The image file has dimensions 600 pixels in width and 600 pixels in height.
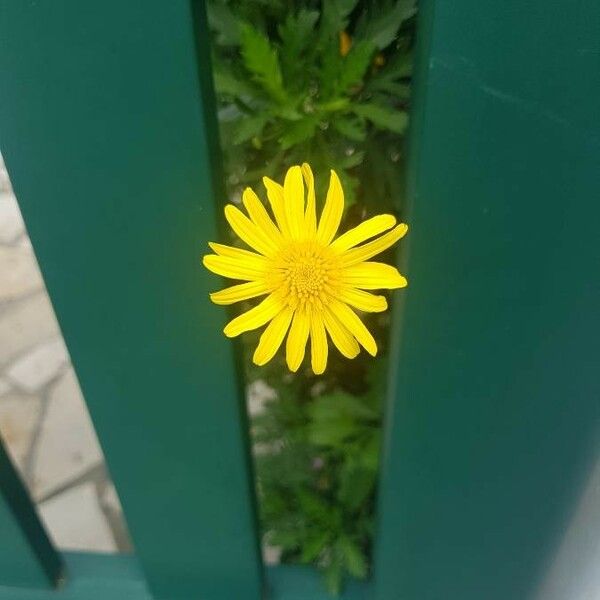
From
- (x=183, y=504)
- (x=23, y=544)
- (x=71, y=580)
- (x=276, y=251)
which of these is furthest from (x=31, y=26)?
(x=71, y=580)

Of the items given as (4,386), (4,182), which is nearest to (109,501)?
(4,386)

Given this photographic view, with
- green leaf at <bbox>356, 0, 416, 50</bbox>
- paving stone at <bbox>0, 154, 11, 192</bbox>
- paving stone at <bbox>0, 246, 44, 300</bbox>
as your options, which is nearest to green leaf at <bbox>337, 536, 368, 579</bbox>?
green leaf at <bbox>356, 0, 416, 50</bbox>

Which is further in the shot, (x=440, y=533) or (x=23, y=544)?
(x=23, y=544)

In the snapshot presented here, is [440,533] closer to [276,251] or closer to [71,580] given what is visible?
[276,251]

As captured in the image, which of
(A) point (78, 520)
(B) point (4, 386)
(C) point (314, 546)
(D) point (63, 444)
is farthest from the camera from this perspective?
(B) point (4, 386)

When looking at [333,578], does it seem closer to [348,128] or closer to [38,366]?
[348,128]

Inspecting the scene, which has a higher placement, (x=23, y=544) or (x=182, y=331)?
(x=182, y=331)

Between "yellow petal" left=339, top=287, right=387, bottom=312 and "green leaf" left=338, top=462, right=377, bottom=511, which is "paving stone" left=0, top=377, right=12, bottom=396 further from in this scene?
"yellow petal" left=339, top=287, right=387, bottom=312
